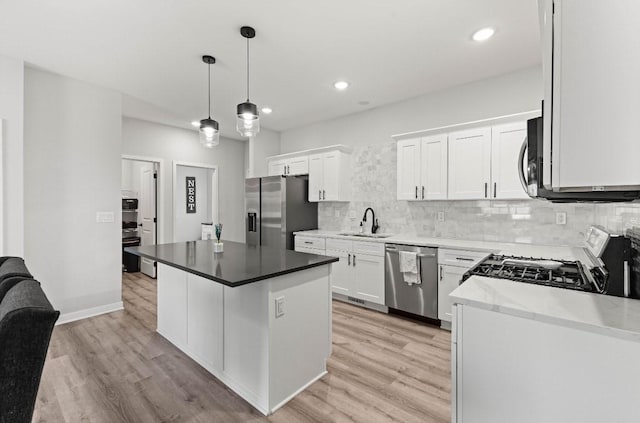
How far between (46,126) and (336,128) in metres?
3.62

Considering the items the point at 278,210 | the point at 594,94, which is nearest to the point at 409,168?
the point at 278,210

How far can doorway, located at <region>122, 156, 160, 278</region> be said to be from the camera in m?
5.35

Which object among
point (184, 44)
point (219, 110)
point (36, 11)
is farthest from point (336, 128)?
point (36, 11)

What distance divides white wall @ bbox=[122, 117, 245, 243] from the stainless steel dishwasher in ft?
12.6

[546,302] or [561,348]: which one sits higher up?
[546,302]

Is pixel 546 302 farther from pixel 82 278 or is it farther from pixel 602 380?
pixel 82 278

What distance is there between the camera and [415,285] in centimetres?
330

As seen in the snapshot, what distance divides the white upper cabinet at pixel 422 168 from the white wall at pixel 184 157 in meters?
3.76

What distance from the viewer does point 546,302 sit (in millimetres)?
A: 1204

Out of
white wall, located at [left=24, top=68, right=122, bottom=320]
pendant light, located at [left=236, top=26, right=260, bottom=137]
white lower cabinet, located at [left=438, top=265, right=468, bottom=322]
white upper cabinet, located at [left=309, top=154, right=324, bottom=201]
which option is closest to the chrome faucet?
white upper cabinet, located at [left=309, top=154, right=324, bottom=201]

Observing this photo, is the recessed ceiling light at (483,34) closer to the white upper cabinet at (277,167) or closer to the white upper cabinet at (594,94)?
the white upper cabinet at (594,94)

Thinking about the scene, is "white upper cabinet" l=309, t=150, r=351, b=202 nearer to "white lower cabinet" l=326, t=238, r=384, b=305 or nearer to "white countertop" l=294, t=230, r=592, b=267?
"white lower cabinet" l=326, t=238, r=384, b=305

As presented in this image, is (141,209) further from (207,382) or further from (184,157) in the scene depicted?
(207,382)

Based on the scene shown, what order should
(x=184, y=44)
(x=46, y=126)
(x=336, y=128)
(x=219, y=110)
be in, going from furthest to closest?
(x=336, y=128), (x=219, y=110), (x=46, y=126), (x=184, y=44)
